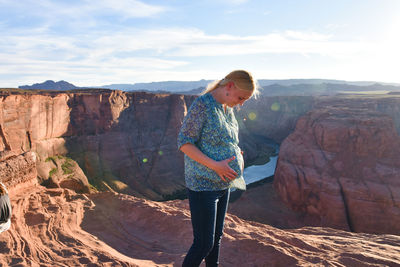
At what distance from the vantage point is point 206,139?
239cm

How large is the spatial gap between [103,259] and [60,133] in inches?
1283

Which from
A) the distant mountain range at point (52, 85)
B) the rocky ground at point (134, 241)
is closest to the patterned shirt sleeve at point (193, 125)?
the rocky ground at point (134, 241)

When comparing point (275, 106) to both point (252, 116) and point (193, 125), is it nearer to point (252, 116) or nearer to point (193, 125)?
point (252, 116)

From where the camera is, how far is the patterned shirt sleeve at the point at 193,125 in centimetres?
233

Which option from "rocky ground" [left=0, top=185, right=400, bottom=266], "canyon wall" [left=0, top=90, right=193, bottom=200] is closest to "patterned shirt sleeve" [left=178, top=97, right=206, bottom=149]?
"rocky ground" [left=0, top=185, right=400, bottom=266]

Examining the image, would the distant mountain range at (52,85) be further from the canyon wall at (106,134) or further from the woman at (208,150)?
the woman at (208,150)

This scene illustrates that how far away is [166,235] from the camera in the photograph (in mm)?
6219

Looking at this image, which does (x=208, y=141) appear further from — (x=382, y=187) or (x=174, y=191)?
(x=174, y=191)

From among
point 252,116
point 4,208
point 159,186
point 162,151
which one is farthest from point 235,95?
point 252,116

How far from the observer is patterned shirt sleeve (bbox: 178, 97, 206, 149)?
91.7 inches

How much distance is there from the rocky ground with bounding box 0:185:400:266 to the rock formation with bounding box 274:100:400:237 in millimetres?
16268

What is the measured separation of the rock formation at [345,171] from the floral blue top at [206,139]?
76.3 feet

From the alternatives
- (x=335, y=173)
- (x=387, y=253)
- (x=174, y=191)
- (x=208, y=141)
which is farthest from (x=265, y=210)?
(x=208, y=141)

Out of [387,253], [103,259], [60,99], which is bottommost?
[387,253]
